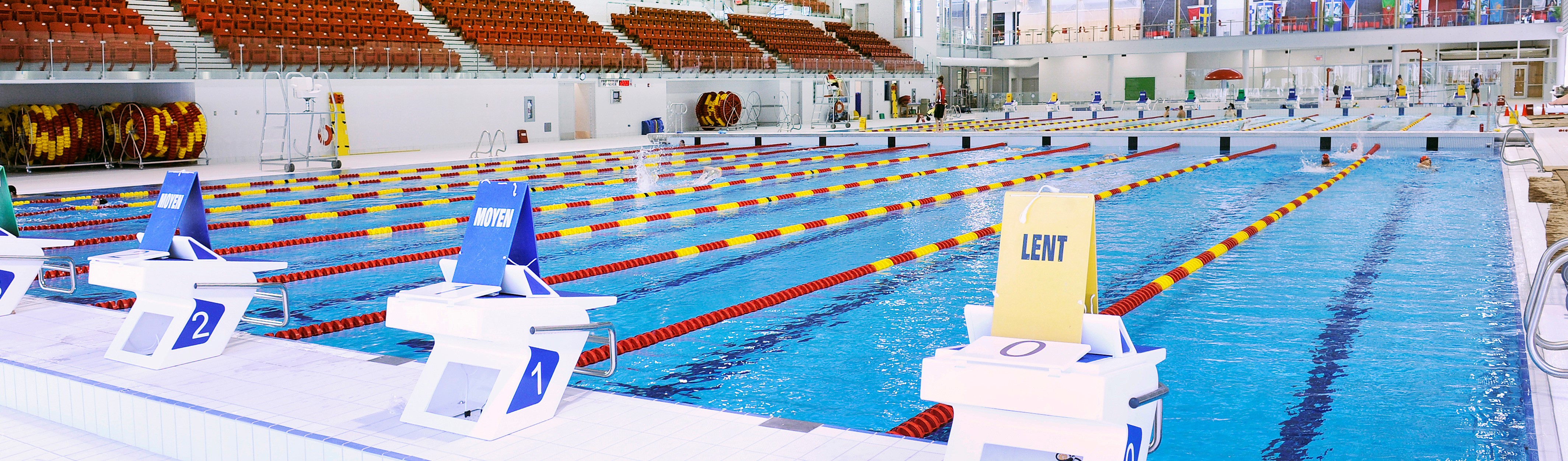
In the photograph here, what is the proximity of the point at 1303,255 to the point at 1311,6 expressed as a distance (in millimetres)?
30334

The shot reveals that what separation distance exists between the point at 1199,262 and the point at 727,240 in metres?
2.81

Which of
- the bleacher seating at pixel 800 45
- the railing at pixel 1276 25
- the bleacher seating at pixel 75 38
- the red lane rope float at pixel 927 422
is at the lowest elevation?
the red lane rope float at pixel 927 422

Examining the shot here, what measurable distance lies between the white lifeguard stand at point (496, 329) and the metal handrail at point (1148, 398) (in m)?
1.41

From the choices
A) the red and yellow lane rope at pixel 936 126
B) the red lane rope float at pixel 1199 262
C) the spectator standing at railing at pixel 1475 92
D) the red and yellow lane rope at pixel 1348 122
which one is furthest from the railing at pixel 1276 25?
the red lane rope float at pixel 1199 262

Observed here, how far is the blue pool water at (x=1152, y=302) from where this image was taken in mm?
3451

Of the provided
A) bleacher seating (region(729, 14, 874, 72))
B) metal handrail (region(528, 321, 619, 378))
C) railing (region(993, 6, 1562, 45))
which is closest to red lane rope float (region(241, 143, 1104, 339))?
metal handrail (region(528, 321, 619, 378))

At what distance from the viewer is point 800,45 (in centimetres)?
2972

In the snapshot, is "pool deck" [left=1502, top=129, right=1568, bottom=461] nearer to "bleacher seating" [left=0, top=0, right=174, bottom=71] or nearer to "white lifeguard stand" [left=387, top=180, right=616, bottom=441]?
"white lifeguard stand" [left=387, top=180, right=616, bottom=441]

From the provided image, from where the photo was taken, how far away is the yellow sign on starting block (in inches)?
87.4

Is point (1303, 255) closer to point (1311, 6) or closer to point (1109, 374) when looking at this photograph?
point (1109, 374)

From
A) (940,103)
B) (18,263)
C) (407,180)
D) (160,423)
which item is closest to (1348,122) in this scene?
(940,103)

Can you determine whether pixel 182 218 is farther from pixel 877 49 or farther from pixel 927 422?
pixel 877 49

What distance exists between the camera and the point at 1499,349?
4.12 m

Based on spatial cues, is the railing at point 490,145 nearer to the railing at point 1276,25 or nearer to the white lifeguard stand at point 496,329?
the white lifeguard stand at point 496,329
